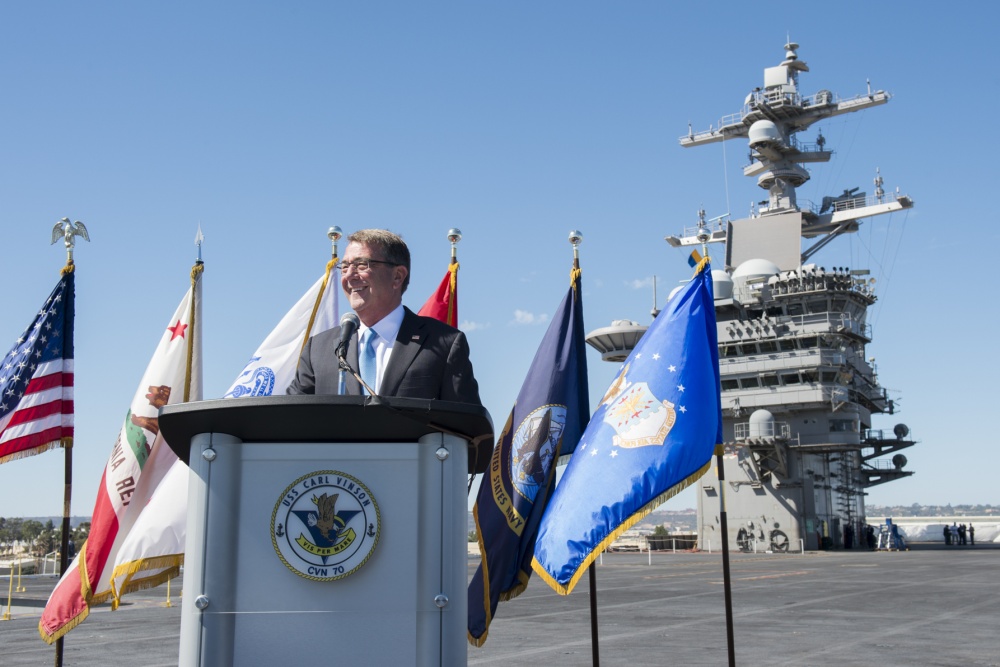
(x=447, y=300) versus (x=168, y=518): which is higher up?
(x=447, y=300)

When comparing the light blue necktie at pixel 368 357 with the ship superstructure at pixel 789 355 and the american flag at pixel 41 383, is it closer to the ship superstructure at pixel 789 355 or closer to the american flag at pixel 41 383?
the american flag at pixel 41 383

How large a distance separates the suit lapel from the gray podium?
0.76 m

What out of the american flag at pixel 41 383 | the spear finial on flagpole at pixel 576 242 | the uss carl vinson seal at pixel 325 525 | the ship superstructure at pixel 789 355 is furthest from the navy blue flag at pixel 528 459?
the ship superstructure at pixel 789 355

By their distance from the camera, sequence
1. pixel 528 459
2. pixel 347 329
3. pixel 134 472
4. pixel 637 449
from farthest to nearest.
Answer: pixel 134 472 → pixel 528 459 → pixel 637 449 → pixel 347 329

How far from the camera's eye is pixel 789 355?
53875 mm

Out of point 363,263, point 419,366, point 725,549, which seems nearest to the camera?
point 419,366

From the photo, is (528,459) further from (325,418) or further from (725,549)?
(325,418)

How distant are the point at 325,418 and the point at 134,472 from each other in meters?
6.16

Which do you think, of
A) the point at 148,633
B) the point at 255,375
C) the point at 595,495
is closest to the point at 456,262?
the point at 255,375

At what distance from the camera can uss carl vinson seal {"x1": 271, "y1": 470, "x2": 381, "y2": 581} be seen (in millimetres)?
2867

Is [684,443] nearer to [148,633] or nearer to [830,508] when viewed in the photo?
[148,633]

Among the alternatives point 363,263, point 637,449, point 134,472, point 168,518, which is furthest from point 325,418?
point 134,472

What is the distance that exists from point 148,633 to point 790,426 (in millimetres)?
47195

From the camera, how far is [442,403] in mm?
2867
